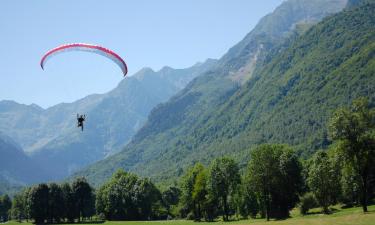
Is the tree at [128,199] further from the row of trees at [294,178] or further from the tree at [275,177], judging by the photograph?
the tree at [275,177]

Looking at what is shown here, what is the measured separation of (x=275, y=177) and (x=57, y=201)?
7546 centimetres

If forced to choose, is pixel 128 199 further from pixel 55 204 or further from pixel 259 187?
pixel 259 187

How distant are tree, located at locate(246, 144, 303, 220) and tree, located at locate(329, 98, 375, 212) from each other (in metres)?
29.2

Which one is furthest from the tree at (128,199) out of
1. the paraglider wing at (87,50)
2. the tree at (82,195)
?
the paraglider wing at (87,50)

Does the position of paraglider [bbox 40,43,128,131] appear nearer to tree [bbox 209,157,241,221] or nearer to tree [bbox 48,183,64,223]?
tree [bbox 209,157,241,221]

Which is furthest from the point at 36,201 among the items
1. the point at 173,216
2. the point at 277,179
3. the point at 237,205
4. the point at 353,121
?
the point at 353,121

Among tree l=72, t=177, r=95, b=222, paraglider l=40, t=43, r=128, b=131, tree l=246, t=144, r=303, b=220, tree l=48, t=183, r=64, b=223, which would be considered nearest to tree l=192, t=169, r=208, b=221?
tree l=246, t=144, r=303, b=220

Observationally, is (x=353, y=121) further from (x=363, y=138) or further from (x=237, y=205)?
(x=237, y=205)

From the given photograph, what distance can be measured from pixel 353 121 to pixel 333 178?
23.8m

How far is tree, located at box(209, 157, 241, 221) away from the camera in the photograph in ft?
364

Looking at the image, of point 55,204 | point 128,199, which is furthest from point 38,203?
point 128,199

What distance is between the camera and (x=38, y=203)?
141875 mm

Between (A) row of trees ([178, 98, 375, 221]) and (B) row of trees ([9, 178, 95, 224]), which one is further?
(B) row of trees ([9, 178, 95, 224])

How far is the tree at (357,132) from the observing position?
7306cm
